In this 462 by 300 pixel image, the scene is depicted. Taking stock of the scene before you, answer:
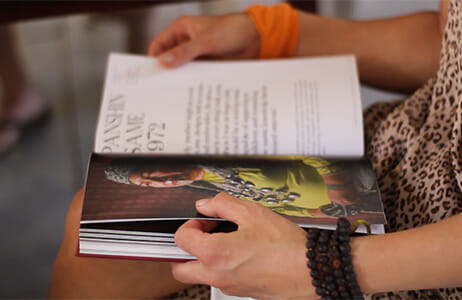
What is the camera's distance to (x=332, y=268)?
42cm

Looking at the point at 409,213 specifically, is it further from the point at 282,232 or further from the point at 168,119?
the point at 168,119

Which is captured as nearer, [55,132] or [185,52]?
[185,52]

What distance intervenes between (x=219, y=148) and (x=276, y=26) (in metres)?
0.27

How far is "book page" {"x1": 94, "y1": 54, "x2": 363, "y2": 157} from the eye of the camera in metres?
0.60

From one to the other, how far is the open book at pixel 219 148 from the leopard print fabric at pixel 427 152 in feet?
0.14

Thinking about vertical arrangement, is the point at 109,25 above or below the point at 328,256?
above

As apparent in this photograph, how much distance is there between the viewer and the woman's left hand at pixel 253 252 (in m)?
0.42

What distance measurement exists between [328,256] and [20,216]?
2.78ft

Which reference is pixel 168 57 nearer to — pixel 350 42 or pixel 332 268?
pixel 350 42

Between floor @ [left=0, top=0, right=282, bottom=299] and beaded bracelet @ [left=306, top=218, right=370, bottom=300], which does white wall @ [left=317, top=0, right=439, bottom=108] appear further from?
beaded bracelet @ [left=306, top=218, right=370, bottom=300]

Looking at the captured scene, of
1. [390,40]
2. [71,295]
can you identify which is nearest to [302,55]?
[390,40]

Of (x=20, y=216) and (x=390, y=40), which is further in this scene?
(x=20, y=216)

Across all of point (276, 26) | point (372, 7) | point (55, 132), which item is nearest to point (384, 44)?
point (276, 26)

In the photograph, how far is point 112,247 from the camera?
0.47 metres
